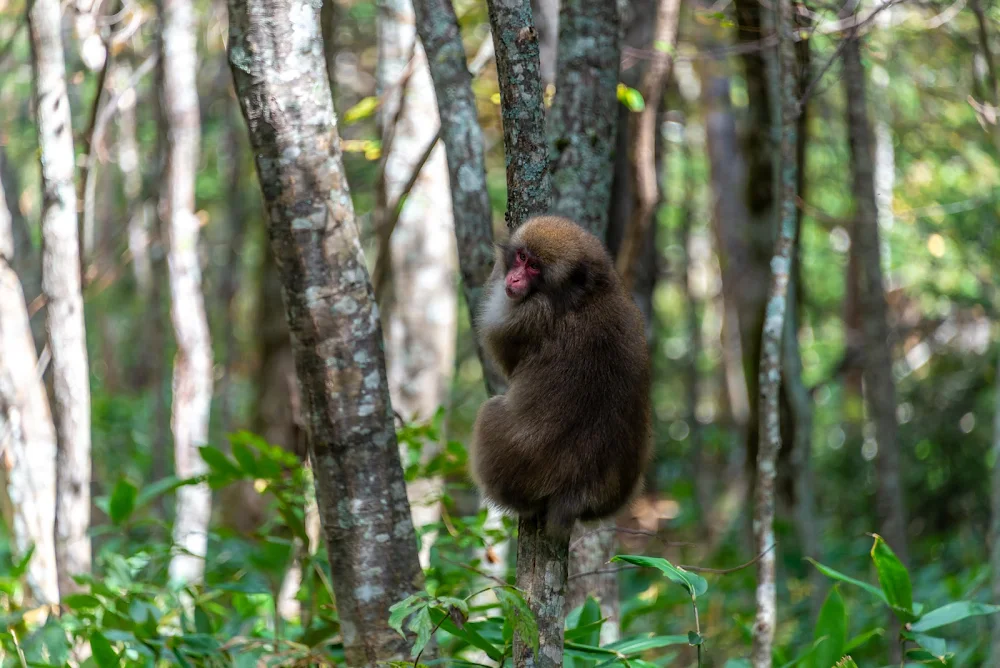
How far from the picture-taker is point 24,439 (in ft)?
16.1

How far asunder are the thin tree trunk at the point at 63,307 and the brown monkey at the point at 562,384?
7.96 ft

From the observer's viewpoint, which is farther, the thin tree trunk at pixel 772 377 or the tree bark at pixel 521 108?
the thin tree trunk at pixel 772 377

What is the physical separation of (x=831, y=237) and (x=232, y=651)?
11678 mm

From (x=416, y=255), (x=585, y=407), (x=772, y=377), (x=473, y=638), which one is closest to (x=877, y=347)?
(x=772, y=377)

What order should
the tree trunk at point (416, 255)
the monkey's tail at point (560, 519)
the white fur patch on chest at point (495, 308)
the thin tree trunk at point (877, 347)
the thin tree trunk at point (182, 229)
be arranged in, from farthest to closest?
the tree trunk at point (416, 255) → the thin tree trunk at point (182, 229) → the thin tree trunk at point (877, 347) → the white fur patch on chest at point (495, 308) → the monkey's tail at point (560, 519)

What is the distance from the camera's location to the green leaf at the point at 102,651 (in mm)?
3469

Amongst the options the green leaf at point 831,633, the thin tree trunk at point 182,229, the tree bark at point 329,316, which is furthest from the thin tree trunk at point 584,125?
the thin tree trunk at point 182,229

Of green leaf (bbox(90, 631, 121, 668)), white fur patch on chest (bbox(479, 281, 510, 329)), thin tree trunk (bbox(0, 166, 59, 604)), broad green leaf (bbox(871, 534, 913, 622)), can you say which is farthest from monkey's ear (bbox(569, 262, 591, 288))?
thin tree trunk (bbox(0, 166, 59, 604))

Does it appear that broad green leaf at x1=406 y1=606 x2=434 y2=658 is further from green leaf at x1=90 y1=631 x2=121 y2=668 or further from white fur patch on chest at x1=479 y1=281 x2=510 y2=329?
green leaf at x1=90 y1=631 x2=121 y2=668

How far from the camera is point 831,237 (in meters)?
13.8

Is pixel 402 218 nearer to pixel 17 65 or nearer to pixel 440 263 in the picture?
pixel 440 263

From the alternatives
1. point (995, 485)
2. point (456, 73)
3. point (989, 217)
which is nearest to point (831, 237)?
point (989, 217)

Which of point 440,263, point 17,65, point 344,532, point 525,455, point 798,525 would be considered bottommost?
point 798,525

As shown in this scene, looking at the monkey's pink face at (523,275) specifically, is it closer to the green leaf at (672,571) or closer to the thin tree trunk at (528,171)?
the thin tree trunk at (528,171)
